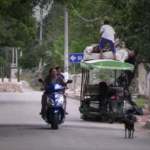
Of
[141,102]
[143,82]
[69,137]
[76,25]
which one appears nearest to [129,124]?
[69,137]

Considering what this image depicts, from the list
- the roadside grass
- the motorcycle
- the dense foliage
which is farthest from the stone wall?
the motorcycle

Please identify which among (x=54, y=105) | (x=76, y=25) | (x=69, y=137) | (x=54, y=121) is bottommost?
(x=69, y=137)

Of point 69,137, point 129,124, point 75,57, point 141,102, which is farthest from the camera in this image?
point 75,57

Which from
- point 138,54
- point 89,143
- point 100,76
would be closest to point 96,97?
point 138,54

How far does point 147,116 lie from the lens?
21.9 meters

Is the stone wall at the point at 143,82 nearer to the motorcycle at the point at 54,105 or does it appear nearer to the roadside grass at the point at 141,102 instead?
the roadside grass at the point at 141,102

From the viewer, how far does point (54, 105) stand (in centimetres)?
1505

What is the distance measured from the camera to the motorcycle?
594 inches

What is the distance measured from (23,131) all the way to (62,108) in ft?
4.33

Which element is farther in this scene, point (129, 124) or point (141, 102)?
point (141, 102)

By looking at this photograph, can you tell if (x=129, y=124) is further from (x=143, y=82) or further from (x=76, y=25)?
(x=76, y=25)

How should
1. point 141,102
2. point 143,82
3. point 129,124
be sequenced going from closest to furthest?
point 129,124 < point 141,102 < point 143,82

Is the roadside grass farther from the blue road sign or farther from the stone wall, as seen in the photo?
the blue road sign

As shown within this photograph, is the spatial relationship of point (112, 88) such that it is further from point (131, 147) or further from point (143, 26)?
point (131, 147)
